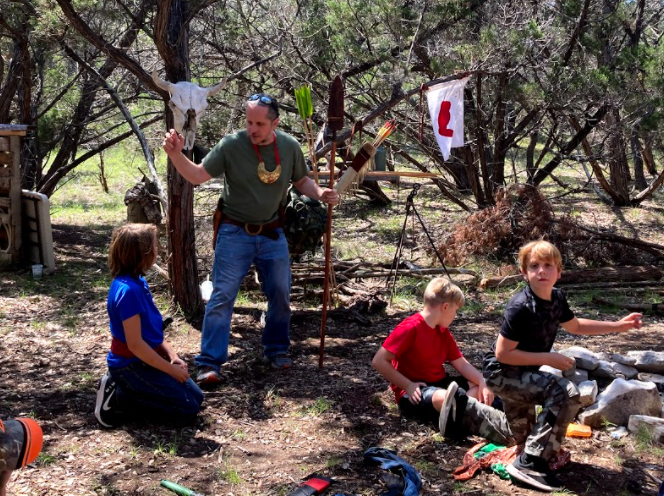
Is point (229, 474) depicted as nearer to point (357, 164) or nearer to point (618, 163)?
point (357, 164)

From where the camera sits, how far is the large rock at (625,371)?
4715mm

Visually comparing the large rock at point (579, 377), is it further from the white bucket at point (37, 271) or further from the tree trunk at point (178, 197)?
the white bucket at point (37, 271)

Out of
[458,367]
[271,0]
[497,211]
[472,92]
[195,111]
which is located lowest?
[458,367]

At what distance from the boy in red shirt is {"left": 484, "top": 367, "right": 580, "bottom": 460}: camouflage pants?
0.37 metres

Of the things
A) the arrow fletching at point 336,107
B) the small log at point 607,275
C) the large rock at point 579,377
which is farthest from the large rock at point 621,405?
the small log at point 607,275

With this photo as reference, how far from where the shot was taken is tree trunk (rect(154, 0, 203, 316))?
18.6 feet

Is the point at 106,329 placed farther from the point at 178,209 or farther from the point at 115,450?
the point at 115,450

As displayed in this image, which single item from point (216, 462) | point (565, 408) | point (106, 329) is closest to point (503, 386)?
point (565, 408)

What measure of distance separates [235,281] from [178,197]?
1316 millimetres

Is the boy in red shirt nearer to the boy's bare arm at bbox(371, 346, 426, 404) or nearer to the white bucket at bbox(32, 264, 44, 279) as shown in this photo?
the boy's bare arm at bbox(371, 346, 426, 404)

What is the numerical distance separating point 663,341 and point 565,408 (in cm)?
300

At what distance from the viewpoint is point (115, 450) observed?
148 inches

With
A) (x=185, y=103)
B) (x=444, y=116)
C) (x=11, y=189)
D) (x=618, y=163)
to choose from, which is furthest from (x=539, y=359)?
(x=618, y=163)

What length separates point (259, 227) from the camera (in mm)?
4930
